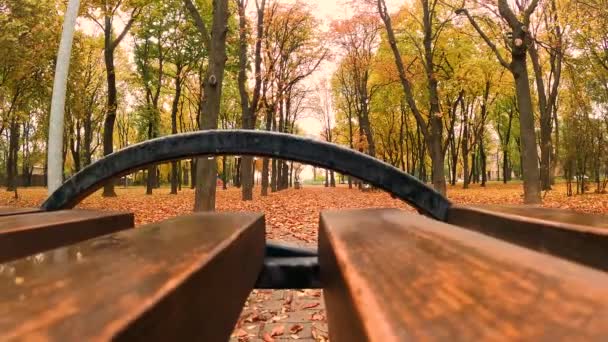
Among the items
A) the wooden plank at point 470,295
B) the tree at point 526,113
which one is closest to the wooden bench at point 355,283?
the wooden plank at point 470,295

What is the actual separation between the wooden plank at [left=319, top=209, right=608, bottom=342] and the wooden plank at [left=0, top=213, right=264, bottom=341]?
172 mm

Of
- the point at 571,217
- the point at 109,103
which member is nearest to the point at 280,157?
the point at 571,217

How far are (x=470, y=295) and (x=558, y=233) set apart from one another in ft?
1.72

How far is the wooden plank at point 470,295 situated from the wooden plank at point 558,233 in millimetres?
161

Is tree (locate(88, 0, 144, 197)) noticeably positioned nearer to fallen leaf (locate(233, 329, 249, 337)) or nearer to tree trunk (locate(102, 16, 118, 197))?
tree trunk (locate(102, 16, 118, 197))

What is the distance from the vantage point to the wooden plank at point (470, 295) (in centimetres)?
29

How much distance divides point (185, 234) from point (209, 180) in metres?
10.2

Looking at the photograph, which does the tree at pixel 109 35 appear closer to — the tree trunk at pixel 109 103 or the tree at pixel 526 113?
the tree trunk at pixel 109 103

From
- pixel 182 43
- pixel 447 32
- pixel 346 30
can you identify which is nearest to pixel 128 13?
pixel 182 43

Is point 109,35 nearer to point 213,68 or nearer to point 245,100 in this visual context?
point 245,100

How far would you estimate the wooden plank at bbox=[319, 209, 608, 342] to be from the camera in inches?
11.2

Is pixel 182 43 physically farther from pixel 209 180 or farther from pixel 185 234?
pixel 185 234

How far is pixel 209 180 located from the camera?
10.8 m

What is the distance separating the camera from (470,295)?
0.37 meters
